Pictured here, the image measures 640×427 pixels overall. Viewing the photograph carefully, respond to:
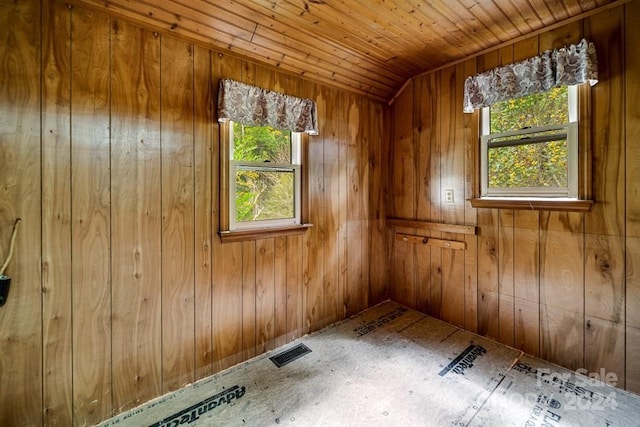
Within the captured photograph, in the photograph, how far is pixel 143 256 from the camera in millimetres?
1723

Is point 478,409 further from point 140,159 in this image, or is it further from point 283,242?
point 140,159

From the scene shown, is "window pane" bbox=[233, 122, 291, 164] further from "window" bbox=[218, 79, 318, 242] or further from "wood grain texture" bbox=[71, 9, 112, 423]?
"wood grain texture" bbox=[71, 9, 112, 423]

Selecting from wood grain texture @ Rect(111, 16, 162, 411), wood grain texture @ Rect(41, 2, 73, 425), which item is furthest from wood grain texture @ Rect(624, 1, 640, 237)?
wood grain texture @ Rect(41, 2, 73, 425)

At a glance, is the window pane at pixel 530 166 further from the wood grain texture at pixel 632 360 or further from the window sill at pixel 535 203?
the wood grain texture at pixel 632 360

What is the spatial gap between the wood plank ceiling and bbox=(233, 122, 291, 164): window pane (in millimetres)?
541

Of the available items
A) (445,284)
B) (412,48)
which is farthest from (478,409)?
(412,48)

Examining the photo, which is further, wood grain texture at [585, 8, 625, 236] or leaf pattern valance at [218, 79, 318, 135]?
leaf pattern valance at [218, 79, 318, 135]

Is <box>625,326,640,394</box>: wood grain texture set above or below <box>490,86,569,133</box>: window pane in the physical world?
below

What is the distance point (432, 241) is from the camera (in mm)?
2854

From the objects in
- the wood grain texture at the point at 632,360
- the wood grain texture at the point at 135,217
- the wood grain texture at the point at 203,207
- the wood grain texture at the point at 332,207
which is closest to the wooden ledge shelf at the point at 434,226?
the wood grain texture at the point at 332,207

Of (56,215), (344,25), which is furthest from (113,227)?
(344,25)

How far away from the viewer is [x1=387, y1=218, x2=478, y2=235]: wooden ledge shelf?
8.36 feet

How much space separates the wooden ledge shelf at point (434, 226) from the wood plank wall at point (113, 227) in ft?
4.82

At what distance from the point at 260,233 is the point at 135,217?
2.79 feet
